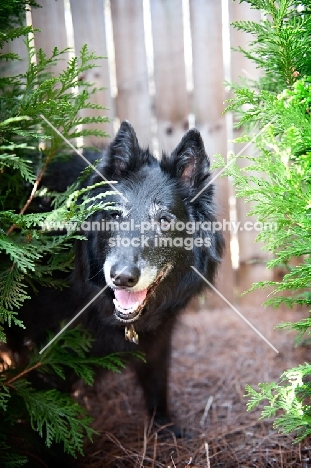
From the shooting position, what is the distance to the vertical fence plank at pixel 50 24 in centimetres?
422

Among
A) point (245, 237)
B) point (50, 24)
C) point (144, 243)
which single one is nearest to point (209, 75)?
point (50, 24)

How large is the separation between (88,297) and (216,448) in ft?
4.07

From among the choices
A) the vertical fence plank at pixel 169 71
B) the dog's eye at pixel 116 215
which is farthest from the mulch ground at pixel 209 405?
the vertical fence plank at pixel 169 71

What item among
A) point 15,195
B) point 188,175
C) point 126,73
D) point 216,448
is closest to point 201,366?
point 216,448

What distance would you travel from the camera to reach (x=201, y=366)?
4.31m

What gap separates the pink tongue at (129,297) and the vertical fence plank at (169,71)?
2135mm

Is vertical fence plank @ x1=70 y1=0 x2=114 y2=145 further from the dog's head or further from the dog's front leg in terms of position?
the dog's front leg

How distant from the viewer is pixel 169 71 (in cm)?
464

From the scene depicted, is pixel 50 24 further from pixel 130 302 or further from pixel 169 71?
pixel 130 302

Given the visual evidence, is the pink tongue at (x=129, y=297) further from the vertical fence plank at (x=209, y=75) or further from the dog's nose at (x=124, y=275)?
the vertical fence plank at (x=209, y=75)

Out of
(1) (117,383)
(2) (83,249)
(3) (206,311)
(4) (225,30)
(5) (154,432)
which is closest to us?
(2) (83,249)

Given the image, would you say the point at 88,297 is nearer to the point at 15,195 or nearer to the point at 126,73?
the point at 15,195

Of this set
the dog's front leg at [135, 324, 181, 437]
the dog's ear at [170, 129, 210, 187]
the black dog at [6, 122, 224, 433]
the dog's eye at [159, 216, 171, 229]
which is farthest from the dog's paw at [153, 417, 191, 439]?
the dog's ear at [170, 129, 210, 187]

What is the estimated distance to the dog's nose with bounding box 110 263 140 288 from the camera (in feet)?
8.00
